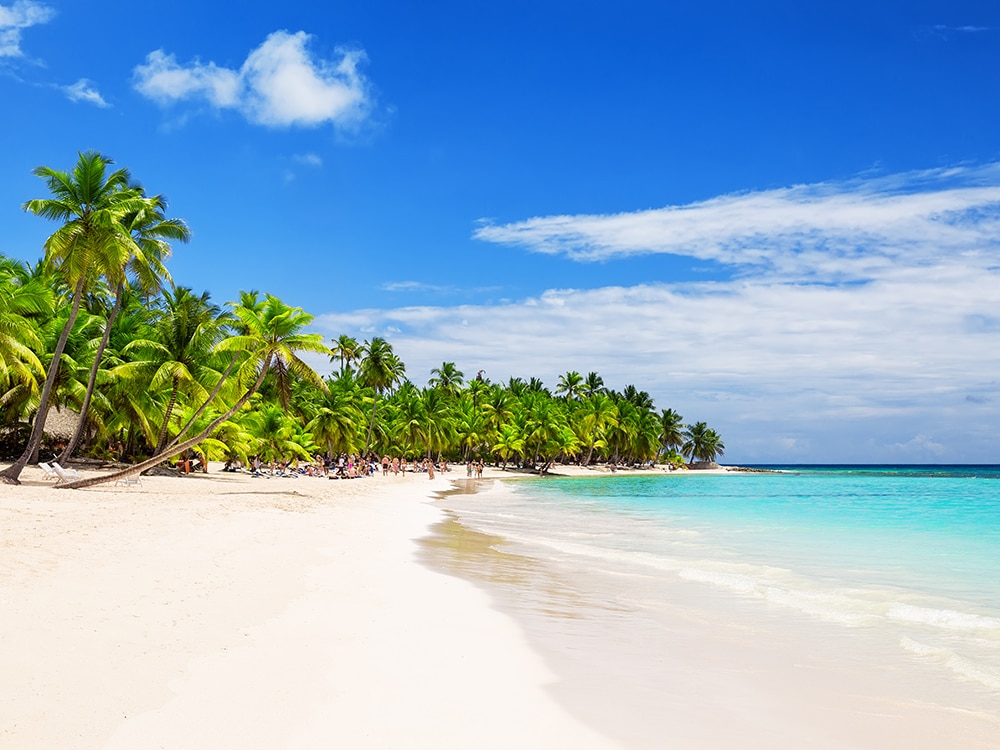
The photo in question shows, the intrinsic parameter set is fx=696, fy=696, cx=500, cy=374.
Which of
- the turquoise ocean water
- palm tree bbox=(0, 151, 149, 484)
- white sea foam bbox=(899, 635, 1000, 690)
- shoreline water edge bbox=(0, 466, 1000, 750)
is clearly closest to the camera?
shoreline water edge bbox=(0, 466, 1000, 750)

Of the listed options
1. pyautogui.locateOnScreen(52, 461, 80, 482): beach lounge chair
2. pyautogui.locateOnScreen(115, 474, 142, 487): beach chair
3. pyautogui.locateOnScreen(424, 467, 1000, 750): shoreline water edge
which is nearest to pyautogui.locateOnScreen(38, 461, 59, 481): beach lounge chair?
pyautogui.locateOnScreen(52, 461, 80, 482): beach lounge chair

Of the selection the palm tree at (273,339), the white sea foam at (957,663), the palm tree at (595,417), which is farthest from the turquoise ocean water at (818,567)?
the palm tree at (595,417)

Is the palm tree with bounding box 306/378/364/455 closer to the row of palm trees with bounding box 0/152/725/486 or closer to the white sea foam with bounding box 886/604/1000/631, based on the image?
the row of palm trees with bounding box 0/152/725/486

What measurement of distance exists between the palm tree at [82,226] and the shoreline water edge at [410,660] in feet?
38.5

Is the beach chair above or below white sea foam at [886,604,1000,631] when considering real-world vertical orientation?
below

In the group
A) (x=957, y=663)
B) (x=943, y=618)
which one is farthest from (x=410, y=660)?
(x=943, y=618)

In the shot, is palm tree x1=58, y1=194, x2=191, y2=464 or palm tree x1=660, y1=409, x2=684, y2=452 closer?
palm tree x1=58, y1=194, x2=191, y2=464

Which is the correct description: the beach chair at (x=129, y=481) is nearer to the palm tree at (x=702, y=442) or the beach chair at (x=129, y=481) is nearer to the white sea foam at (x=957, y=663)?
the white sea foam at (x=957, y=663)

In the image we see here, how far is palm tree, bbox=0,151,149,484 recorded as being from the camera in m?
20.5

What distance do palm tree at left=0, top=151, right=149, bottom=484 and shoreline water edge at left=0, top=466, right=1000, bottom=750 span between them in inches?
462

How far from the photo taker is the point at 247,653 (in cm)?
538

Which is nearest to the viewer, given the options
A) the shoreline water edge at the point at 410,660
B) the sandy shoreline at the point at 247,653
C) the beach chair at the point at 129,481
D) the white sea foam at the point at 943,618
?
the sandy shoreline at the point at 247,653

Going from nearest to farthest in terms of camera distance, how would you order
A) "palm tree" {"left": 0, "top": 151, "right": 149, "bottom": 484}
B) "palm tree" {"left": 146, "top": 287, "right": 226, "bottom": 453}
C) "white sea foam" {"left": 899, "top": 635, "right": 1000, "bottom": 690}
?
"white sea foam" {"left": 899, "top": 635, "right": 1000, "bottom": 690} < "palm tree" {"left": 0, "top": 151, "right": 149, "bottom": 484} < "palm tree" {"left": 146, "top": 287, "right": 226, "bottom": 453}

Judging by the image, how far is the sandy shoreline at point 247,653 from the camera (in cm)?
400
